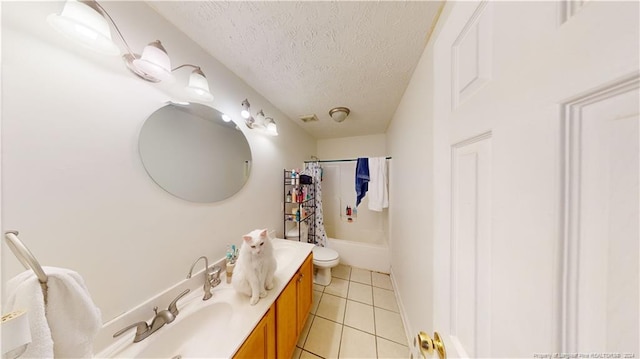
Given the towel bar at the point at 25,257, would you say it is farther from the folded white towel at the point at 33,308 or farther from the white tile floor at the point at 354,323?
the white tile floor at the point at 354,323

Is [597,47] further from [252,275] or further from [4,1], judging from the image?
[4,1]

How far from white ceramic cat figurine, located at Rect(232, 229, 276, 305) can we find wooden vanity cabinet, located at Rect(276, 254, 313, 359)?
135 millimetres

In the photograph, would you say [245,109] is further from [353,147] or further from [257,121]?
[353,147]

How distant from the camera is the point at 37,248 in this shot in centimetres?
58

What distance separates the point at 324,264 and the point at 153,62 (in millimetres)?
2008

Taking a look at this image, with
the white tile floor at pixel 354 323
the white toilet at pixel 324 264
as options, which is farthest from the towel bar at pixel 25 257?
the white toilet at pixel 324 264

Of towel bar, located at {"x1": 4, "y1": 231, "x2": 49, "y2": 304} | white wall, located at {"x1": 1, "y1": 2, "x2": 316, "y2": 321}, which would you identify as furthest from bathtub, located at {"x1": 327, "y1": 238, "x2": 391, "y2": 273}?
towel bar, located at {"x1": 4, "y1": 231, "x2": 49, "y2": 304}

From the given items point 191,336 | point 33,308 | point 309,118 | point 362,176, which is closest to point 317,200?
point 362,176

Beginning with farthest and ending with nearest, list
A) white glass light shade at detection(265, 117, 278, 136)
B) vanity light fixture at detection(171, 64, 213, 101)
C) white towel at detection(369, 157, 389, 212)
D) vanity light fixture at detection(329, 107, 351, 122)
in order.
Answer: white towel at detection(369, 157, 389, 212) → vanity light fixture at detection(329, 107, 351, 122) → white glass light shade at detection(265, 117, 278, 136) → vanity light fixture at detection(171, 64, 213, 101)

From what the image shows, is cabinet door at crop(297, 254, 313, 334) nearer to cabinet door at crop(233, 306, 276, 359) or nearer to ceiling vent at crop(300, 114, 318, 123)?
cabinet door at crop(233, 306, 276, 359)

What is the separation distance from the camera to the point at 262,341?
87 centimetres

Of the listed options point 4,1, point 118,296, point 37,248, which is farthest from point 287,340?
point 4,1

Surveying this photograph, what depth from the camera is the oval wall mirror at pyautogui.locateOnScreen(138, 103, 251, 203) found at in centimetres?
87

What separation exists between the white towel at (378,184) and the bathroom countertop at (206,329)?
1455 mm
